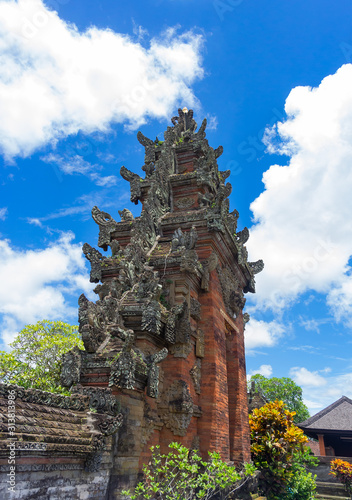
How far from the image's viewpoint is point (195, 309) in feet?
32.8

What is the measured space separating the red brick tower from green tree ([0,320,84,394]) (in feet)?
21.5

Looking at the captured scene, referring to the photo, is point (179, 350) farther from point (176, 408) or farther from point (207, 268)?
point (207, 268)

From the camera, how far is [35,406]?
476 centimetres

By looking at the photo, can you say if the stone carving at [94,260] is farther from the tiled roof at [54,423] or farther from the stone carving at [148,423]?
the tiled roof at [54,423]

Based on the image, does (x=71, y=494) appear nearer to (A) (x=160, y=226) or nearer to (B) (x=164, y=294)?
(B) (x=164, y=294)

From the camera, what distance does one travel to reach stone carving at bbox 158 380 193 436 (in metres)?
8.22

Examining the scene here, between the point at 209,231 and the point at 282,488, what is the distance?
10281mm

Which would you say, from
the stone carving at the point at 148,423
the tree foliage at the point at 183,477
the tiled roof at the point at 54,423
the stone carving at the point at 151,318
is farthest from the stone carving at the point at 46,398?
the stone carving at the point at 151,318

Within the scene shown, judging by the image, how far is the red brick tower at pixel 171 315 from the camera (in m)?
6.79

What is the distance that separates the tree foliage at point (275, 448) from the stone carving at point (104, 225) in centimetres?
915

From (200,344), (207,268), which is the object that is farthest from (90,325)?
(207,268)

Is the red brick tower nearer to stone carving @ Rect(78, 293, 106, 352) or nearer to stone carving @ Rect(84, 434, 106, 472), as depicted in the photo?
stone carving @ Rect(78, 293, 106, 352)

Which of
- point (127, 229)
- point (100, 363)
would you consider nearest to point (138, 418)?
point (100, 363)

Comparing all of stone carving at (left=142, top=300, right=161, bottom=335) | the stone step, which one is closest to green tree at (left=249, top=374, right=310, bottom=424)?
the stone step
